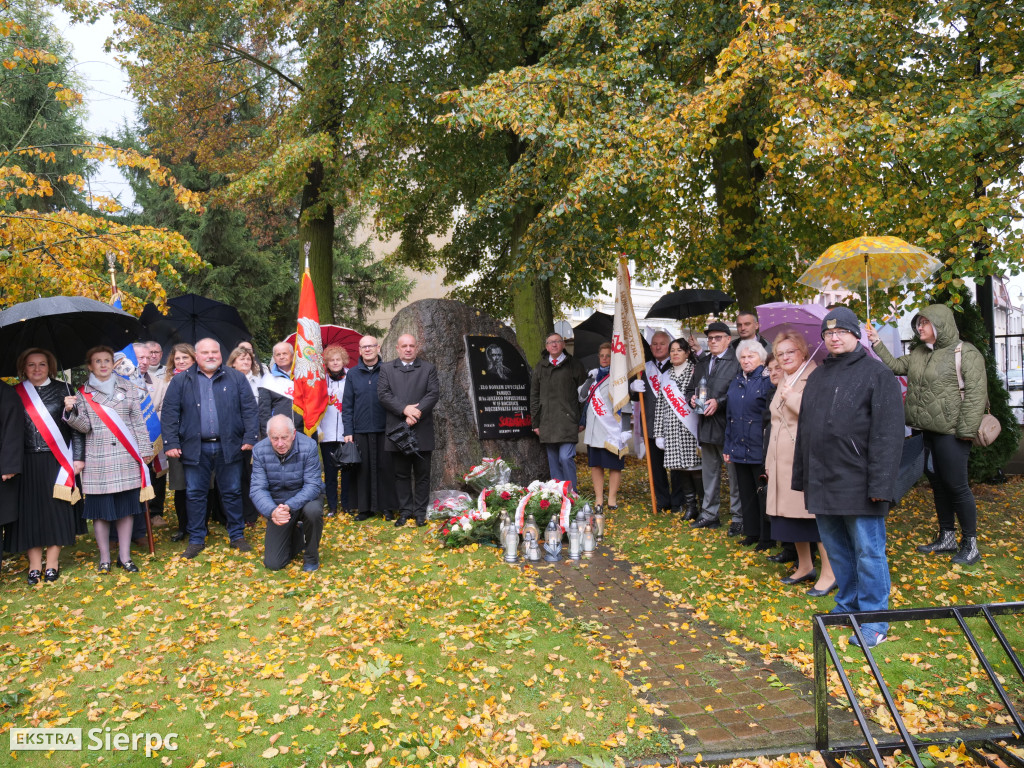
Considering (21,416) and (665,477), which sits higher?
(21,416)

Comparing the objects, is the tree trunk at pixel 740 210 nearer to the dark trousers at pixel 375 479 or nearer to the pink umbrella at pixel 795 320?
the pink umbrella at pixel 795 320

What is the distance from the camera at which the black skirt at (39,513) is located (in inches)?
242

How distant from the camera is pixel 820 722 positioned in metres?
3.47

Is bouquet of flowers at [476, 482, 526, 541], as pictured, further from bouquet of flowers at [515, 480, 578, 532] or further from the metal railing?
the metal railing

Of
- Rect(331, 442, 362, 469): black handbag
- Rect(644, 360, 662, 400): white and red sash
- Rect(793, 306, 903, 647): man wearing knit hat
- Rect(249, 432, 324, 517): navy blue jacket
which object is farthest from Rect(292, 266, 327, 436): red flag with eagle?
Rect(793, 306, 903, 647): man wearing knit hat

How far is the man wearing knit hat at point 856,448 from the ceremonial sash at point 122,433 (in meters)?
5.64

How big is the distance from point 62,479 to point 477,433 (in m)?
4.44

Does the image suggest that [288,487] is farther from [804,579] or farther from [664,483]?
[664,483]

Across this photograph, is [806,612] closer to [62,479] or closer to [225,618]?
[225,618]

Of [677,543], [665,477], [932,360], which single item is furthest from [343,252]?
[932,360]

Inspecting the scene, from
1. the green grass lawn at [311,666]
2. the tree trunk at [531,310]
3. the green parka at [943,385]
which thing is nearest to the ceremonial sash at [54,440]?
the green grass lawn at [311,666]

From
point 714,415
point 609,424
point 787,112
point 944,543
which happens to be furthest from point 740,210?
point 944,543

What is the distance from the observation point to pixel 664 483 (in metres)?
8.94

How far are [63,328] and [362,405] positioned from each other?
2941 millimetres
